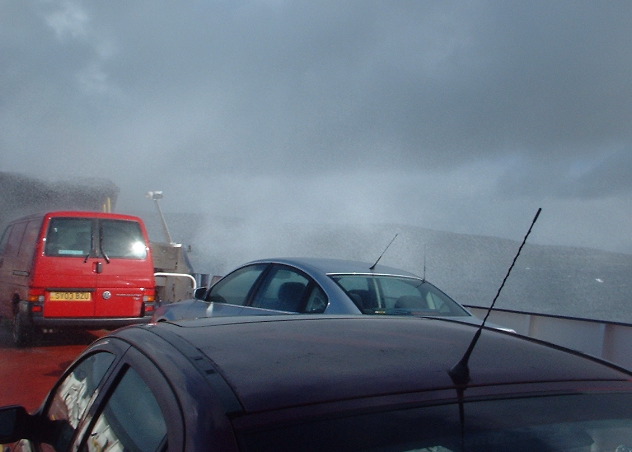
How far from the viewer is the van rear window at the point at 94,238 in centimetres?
998

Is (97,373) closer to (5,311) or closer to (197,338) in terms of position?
(197,338)

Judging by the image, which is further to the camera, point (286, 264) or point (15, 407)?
point (286, 264)

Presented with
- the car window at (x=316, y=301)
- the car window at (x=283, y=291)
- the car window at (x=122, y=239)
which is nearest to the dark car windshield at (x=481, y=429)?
the car window at (x=316, y=301)

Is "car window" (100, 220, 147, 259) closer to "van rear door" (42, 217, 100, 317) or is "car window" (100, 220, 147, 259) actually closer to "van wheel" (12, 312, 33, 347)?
"van rear door" (42, 217, 100, 317)

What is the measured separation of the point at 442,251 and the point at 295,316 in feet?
51.5

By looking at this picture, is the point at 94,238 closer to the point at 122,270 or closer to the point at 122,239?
the point at 122,239

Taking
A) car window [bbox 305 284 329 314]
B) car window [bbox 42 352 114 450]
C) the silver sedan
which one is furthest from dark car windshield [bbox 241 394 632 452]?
car window [bbox 305 284 329 314]

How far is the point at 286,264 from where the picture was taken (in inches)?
254

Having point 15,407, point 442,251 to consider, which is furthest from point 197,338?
point 442,251

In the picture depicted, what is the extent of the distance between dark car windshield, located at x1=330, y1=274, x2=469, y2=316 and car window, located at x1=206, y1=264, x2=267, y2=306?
108 centimetres

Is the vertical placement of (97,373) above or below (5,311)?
above

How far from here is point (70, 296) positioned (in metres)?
9.81

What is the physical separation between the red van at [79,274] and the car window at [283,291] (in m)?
4.37

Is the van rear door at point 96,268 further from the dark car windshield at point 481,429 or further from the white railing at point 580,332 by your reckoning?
the dark car windshield at point 481,429
